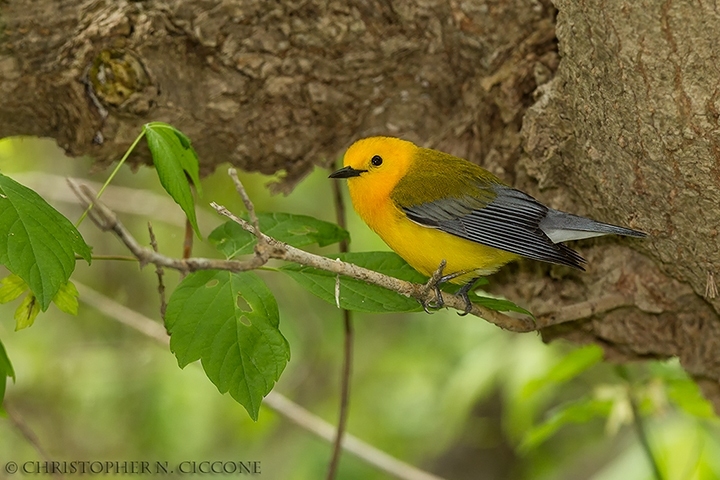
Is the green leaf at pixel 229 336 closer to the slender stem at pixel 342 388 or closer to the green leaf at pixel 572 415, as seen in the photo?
the slender stem at pixel 342 388

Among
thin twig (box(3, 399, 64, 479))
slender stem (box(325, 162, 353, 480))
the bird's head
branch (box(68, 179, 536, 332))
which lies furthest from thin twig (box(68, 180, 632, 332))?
thin twig (box(3, 399, 64, 479))

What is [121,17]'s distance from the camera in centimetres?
301

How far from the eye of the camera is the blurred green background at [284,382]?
16.9 ft

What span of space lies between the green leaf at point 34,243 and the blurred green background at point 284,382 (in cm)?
289

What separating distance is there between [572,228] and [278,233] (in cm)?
109

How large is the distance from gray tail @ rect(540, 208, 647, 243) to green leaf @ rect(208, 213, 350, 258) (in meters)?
0.81

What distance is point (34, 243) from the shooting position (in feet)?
6.64

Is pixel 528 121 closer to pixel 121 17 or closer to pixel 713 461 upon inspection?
pixel 121 17

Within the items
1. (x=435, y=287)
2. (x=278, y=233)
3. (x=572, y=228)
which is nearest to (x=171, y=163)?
(x=278, y=233)

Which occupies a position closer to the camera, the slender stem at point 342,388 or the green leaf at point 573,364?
the green leaf at point 573,364

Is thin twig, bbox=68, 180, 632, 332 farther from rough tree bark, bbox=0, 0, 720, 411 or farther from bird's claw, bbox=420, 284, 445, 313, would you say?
rough tree bark, bbox=0, 0, 720, 411

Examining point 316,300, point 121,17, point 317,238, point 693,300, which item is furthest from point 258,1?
point 316,300

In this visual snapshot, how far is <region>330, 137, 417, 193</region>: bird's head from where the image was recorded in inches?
131

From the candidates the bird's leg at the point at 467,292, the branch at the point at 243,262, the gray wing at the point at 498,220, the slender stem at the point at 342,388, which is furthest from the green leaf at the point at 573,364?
the branch at the point at 243,262
